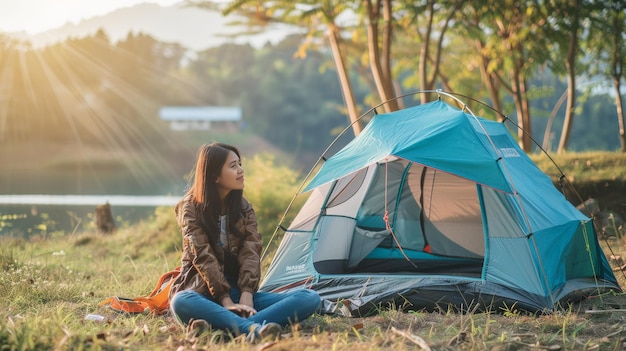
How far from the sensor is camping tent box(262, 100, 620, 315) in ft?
14.0

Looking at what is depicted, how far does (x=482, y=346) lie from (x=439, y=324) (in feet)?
1.84

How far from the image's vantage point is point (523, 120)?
11336mm

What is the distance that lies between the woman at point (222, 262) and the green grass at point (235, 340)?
12cm

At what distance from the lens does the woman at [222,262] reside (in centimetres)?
350

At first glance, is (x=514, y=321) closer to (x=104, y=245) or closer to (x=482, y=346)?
(x=482, y=346)

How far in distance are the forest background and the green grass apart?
4.30 meters

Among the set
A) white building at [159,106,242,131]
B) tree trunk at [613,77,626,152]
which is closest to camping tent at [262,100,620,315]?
tree trunk at [613,77,626,152]

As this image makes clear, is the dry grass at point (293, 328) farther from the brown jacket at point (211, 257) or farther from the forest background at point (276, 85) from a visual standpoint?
the forest background at point (276, 85)

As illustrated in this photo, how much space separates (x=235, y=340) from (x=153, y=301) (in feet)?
3.01

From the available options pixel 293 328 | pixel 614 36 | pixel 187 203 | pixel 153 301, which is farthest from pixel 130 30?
pixel 293 328

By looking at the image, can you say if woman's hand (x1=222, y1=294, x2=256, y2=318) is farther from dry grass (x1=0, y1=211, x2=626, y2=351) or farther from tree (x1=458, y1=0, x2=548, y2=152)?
tree (x1=458, y1=0, x2=548, y2=152)

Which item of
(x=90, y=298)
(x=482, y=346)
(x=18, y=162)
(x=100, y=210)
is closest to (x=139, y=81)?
(x=18, y=162)

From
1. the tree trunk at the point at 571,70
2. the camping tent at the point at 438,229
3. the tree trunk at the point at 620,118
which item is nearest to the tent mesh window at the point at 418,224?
the camping tent at the point at 438,229

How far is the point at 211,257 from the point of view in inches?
142
